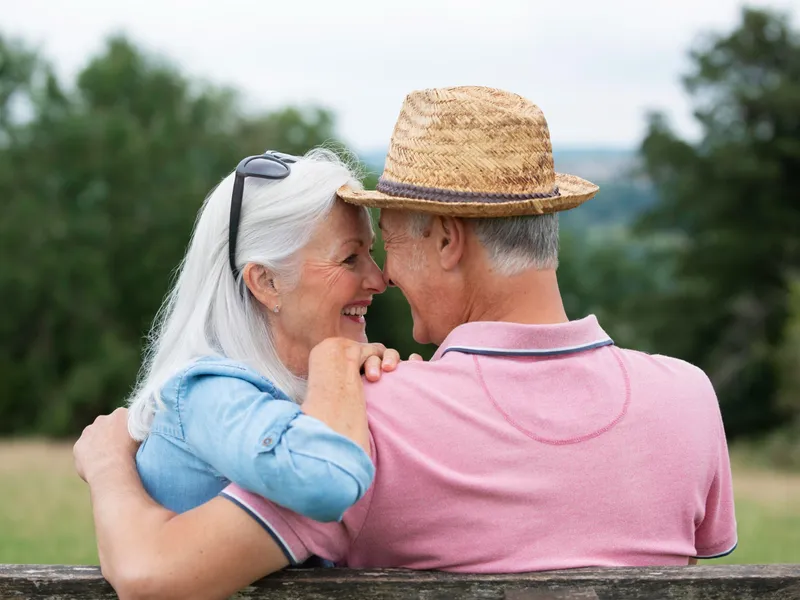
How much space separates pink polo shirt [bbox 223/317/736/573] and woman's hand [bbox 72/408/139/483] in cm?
51

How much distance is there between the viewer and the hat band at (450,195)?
271cm

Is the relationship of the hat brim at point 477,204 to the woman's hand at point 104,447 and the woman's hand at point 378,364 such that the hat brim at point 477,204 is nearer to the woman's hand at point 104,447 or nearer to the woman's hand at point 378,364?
the woman's hand at point 378,364

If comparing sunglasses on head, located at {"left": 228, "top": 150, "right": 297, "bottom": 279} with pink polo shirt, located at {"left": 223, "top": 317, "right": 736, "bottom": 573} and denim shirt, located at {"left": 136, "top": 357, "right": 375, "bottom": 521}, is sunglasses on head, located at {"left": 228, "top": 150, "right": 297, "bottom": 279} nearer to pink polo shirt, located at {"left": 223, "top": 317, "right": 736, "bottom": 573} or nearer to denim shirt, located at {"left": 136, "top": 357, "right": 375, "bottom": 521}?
denim shirt, located at {"left": 136, "top": 357, "right": 375, "bottom": 521}

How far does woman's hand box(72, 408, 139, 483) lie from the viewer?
2679 millimetres

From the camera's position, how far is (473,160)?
2785 millimetres

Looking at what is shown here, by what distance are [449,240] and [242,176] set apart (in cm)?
63

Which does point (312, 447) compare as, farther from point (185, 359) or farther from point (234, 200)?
point (234, 200)

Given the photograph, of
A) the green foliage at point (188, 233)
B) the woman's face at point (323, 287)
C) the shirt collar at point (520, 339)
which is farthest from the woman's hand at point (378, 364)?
the green foliage at point (188, 233)

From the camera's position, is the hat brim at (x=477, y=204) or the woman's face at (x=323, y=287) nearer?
the hat brim at (x=477, y=204)

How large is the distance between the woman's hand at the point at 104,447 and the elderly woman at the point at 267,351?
0.04 metres

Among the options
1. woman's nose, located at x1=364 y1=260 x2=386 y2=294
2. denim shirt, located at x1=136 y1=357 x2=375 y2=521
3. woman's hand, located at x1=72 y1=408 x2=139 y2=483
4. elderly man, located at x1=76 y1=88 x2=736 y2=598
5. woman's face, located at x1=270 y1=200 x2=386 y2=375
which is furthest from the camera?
woman's nose, located at x1=364 y1=260 x2=386 y2=294

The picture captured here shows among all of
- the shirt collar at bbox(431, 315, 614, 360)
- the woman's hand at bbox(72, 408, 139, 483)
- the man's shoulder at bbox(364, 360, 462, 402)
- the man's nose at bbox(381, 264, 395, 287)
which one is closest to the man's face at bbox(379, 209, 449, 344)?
the man's nose at bbox(381, 264, 395, 287)

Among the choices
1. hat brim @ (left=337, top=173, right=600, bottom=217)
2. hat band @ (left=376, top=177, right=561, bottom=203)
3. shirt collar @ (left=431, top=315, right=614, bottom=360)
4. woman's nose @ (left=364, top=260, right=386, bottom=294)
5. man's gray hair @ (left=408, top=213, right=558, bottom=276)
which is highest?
hat band @ (left=376, top=177, right=561, bottom=203)

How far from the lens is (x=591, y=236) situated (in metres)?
74.9
